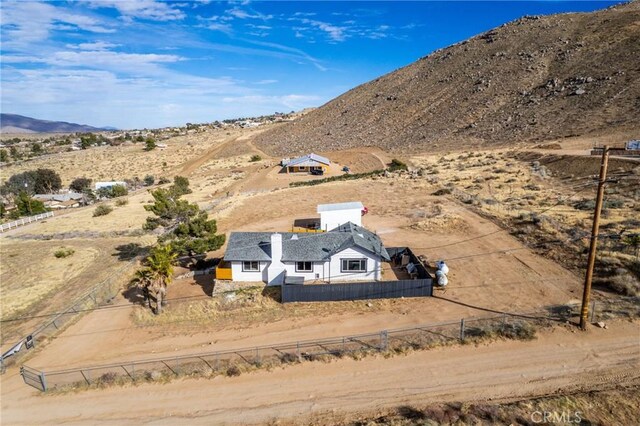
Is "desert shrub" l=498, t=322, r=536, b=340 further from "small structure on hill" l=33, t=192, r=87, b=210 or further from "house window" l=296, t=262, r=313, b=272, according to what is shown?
"small structure on hill" l=33, t=192, r=87, b=210

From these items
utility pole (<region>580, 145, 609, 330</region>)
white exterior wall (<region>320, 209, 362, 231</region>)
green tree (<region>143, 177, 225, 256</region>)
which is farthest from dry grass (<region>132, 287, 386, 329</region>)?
utility pole (<region>580, 145, 609, 330</region>)

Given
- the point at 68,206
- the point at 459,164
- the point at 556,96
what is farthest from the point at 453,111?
the point at 68,206

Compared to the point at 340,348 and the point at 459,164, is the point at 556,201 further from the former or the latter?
the point at 340,348

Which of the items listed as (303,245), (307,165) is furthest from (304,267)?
(307,165)

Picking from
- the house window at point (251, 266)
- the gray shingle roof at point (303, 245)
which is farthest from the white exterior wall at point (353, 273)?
the house window at point (251, 266)

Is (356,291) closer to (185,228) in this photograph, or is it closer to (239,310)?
(239,310)

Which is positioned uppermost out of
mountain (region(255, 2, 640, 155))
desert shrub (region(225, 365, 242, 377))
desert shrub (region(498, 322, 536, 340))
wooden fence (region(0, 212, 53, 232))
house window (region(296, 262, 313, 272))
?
mountain (region(255, 2, 640, 155))

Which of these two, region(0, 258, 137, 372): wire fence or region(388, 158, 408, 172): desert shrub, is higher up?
region(388, 158, 408, 172): desert shrub

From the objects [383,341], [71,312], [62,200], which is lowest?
[71,312]
